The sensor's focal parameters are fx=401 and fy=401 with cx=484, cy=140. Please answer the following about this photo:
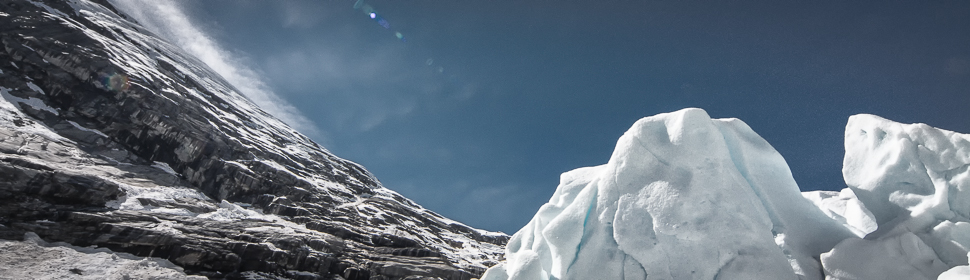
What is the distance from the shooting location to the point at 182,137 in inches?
1908

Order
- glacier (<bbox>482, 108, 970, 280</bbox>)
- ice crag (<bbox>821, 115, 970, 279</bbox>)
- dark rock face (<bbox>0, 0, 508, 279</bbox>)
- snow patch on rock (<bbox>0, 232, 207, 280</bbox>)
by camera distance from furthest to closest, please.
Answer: dark rock face (<bbox>0, 0, 508, 279</bbox>) < snow patch on rock (<bbox>0, 232, 207, 280</bbox>) < glacier (<bbox>482, 108, 970, 280</bbox>) < ice crag (<bbox>821, 115, 970, 279</bbox>)

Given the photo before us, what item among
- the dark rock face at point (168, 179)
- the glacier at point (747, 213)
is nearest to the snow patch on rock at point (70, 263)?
the dark rock face at point (168, 179)

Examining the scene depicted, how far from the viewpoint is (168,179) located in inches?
1720

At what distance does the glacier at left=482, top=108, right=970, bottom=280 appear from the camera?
26.5ft

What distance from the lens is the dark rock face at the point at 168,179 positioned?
30.7m

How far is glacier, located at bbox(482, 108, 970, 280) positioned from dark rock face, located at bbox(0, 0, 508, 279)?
97.3 feet

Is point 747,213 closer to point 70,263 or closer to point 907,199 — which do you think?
point 907,199

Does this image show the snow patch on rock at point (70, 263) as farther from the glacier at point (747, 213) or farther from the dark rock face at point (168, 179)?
the glacier at point (747, 213)

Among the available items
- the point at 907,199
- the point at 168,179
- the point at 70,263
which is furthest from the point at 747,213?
the point at 168,179

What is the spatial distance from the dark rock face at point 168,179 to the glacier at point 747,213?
29.7 meters

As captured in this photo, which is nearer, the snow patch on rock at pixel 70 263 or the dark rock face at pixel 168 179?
the snow patch on rock at pixel 70 263

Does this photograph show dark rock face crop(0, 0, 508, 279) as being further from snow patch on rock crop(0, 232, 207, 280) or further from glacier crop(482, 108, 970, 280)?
glacier crop(482, 108, 970, 280)

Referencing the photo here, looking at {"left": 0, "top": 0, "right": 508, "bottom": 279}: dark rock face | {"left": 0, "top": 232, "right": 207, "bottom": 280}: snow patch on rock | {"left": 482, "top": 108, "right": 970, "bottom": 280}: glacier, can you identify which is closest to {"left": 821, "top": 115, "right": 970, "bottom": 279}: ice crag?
{"left": 482, "top": 108, "right": 970, "bottom": 280}: glacier

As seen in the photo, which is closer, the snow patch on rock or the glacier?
the glacier
